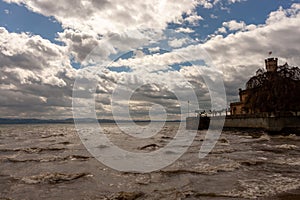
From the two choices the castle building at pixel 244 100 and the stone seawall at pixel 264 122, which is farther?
the castle building at pixel 244 100

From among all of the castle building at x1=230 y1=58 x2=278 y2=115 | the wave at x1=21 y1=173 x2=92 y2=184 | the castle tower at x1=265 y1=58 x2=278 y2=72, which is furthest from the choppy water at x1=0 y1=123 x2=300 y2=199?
the castle tower at x1=265 y1=58 x2=278 y2=72

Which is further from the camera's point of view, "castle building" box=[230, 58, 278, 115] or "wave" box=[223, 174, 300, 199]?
"castle building" box=[230, 58, 278, 115]

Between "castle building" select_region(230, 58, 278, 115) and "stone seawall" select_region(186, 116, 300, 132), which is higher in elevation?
"castle building" select_region(230, 58, 278, 115)

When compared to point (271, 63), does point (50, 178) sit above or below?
below

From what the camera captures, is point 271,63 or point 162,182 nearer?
point 162,182

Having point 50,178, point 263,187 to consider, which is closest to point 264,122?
point 263,187

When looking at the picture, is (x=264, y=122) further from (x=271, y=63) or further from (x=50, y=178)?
(x=50, y=178)

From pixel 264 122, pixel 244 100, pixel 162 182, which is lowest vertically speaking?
pixel 162 182

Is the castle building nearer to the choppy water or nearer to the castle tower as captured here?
the castle tower

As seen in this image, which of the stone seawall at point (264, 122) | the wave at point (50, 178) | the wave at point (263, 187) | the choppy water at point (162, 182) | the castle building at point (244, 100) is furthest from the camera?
the castle building at point (244, 100)

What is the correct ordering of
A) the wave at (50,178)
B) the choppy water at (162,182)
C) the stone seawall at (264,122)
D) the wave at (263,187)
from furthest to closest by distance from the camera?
the stone seawall at (264,122), the wave at (50,178), the choppy water at (162,182), the wave at (263,187)

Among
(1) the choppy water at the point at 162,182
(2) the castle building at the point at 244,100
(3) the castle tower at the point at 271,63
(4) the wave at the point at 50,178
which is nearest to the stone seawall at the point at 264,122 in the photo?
(2) the castle building at the point at 244,100

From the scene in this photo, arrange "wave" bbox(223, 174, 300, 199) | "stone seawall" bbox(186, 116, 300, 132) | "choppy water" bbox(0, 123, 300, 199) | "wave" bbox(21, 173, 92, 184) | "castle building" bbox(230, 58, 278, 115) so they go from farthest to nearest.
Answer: "castle building" bbox(230, 58, 278, 115) → "stone seawall" bbox(186, 116, 300, 132) → "wave" bbox(21, 173, 92, 184) → "choppy water" bbox(0, 123, 300, 199) → "wave" bbox(223, 174, 300, 199)

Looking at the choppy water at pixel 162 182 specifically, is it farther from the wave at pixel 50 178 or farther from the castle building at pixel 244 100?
the castle building at pixel 244 100
